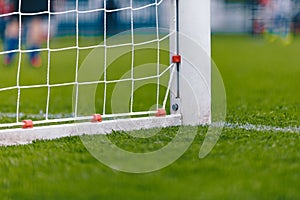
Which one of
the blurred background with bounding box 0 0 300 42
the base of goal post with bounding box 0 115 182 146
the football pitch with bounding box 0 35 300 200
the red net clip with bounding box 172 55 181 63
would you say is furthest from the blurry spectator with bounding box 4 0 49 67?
the base of goal post with bounding box 0 115 182 146

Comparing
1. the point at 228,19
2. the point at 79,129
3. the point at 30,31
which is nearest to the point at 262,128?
the point at 79,129

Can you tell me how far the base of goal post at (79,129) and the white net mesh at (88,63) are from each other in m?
0.05

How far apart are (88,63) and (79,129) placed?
4.66 ft

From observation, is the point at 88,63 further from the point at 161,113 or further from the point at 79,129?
the point at 79,129

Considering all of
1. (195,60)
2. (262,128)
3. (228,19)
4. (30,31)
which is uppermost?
(195,60)

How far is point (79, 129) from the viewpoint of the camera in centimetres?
438

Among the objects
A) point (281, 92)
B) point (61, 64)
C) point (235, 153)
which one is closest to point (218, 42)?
point (61, 64)

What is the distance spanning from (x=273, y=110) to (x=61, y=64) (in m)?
6.56

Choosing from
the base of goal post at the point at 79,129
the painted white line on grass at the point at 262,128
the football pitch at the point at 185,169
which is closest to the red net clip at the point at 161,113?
the base of goal post at the point at 79,129

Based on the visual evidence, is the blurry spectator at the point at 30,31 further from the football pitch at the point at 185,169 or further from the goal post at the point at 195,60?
the goal post at the point at 195,60

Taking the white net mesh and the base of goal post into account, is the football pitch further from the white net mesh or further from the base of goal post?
the white net mesh

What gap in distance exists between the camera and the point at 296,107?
5.93 m

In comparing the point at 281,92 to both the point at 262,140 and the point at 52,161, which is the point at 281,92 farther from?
the point at 52,161

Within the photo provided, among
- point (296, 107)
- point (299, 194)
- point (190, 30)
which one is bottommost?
point (296, 107)
